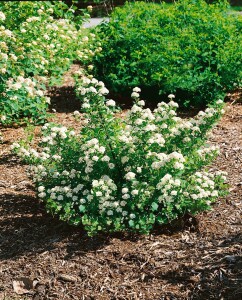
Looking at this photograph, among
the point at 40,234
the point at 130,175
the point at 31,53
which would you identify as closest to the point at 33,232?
the point at 40,234

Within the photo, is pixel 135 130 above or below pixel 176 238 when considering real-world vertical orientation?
above

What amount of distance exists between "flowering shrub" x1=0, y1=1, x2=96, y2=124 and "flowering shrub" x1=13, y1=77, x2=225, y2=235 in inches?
65.9

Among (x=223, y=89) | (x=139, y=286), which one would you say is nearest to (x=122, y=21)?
(x=223, y=89)

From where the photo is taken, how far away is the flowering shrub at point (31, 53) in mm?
5926

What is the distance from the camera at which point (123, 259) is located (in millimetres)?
3871

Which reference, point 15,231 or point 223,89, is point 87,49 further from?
point 15,231

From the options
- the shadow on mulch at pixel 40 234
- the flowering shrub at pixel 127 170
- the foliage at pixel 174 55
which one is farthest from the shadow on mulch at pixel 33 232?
the foliage at pixel 174 55

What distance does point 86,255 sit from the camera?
3938 millimetres

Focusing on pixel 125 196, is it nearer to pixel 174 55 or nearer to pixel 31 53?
pixel 174 55

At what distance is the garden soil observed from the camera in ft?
11.9

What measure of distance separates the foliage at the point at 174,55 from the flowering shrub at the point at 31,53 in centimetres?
38

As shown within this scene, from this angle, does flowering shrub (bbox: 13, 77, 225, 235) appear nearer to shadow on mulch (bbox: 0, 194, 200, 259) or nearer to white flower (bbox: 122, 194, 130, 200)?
white flower (bbox: 122, 194, 130, 200)

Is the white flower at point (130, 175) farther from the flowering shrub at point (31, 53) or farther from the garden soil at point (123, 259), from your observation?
the flowering shrub at point (31, 53)

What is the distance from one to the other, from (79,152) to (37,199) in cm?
81
